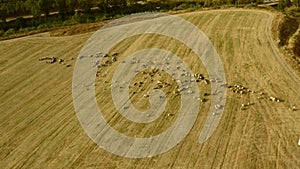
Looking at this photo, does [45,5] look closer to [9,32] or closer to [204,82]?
[9,32]

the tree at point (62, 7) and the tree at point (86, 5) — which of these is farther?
the tree at point (86, 5)

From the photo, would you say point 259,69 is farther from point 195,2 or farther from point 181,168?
point 195,2

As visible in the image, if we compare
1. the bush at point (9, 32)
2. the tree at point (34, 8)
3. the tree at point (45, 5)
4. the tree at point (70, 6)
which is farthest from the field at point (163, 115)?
the tree at point (70, 6)

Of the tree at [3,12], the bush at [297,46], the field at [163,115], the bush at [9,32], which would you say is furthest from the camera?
the tree at [3,12]

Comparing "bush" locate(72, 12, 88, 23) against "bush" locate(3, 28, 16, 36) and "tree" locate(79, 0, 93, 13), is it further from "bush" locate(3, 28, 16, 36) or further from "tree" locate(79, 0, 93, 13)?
"bush" locate(3, 28, 16, 36)

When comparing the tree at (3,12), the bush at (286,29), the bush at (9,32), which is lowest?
the bush at (9,32)

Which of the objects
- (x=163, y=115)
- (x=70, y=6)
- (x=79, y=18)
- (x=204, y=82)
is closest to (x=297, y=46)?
(x=204, y=82)

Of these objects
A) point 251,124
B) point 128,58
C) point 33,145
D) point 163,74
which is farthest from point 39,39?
point 251,124

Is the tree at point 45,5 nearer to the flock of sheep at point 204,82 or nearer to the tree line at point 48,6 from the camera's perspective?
the tree line at point 48,6
